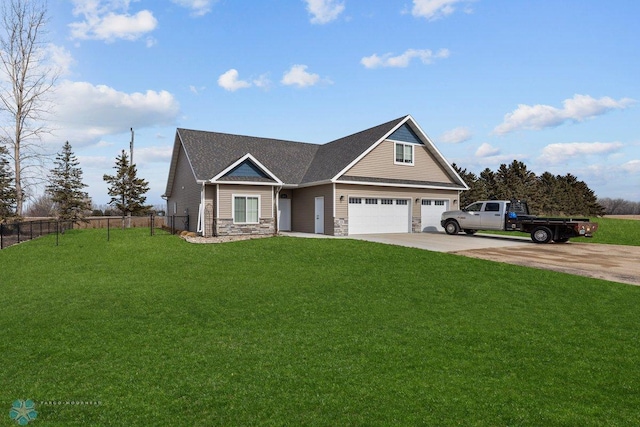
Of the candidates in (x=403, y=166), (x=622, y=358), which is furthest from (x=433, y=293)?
(x=403, y=166)

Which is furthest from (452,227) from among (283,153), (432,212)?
(283,153)

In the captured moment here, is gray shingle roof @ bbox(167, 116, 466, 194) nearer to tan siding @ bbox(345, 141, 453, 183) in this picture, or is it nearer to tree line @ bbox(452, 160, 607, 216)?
tan siding @ bbox(345, 141, 453, 183)

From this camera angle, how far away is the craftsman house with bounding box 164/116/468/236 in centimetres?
2266

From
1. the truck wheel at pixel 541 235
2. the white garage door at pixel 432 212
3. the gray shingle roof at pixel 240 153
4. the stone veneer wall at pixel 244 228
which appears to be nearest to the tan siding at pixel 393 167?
the white garage door at pixel 432 212

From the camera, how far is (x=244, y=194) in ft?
74.7

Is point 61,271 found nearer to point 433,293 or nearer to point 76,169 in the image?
point 433,293

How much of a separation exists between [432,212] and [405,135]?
5.69 m

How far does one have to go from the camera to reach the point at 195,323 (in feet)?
23.4

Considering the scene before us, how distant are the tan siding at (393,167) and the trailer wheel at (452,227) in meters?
3.68

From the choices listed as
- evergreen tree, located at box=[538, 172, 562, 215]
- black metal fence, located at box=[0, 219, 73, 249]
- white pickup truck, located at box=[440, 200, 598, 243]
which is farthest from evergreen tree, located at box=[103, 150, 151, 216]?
evergreen tree, located at box=[538, 172, 562, 215]

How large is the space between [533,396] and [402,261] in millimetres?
9036

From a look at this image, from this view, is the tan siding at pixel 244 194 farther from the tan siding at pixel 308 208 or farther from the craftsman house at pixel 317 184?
the tan siding at pixel 308 208

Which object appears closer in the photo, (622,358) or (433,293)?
(622,358)

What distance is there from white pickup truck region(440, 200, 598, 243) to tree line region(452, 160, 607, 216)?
23436mm
